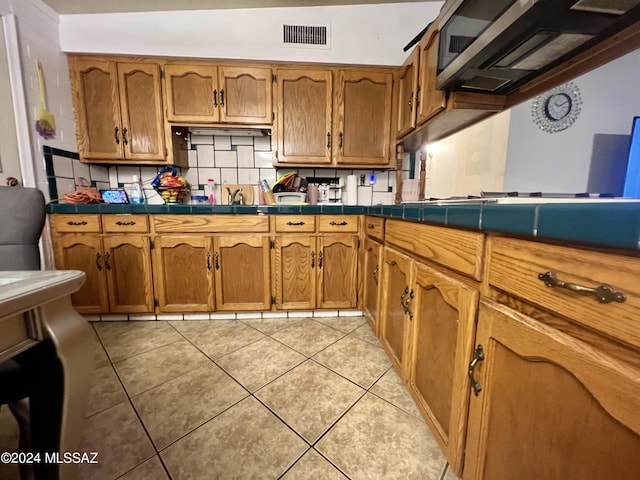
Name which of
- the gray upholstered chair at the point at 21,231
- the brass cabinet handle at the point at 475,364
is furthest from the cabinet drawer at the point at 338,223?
the gray upholstered chair at the point at 21,231

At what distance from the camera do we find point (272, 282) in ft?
6.21

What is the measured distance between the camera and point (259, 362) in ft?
4.58

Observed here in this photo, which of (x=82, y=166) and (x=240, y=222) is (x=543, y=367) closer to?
(x=240, y=222)

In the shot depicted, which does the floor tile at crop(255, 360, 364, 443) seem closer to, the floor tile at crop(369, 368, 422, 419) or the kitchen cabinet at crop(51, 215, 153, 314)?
the floor tile at crop(369, 368, 422, 419)

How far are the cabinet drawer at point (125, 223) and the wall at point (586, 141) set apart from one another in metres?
2.43

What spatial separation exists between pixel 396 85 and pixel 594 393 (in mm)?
2218

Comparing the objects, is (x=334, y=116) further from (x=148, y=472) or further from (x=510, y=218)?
(x=148, y=472)

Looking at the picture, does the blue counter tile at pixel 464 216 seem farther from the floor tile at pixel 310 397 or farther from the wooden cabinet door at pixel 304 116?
the wooden cabinet door at pixel 304 116

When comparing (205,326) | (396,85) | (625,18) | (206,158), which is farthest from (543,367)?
(206,158)

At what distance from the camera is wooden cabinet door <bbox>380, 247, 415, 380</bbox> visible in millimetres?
1094

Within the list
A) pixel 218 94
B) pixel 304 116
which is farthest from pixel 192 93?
pixel 304 116

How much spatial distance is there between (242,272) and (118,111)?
159cm

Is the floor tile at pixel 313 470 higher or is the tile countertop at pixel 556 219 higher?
the tile countertop at pixel 556 219

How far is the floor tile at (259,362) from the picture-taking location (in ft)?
4.15
